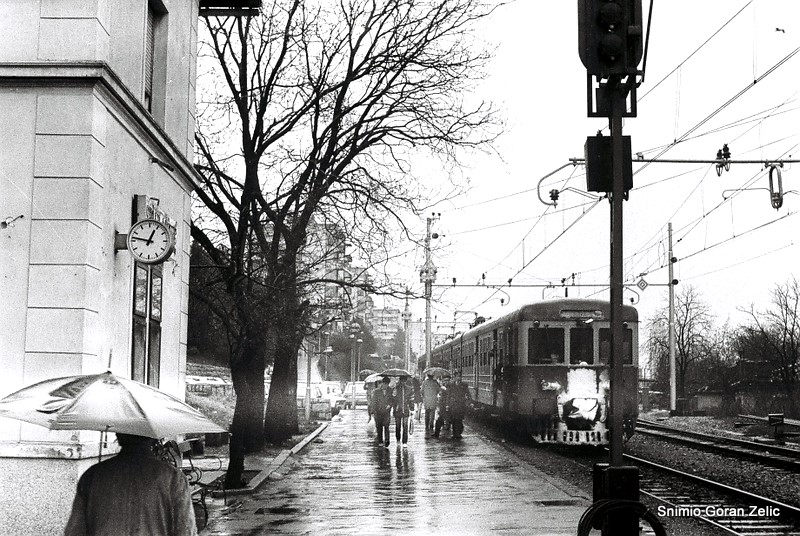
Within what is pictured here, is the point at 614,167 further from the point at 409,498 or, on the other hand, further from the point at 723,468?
the point at 723,468

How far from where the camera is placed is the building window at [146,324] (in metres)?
12.6

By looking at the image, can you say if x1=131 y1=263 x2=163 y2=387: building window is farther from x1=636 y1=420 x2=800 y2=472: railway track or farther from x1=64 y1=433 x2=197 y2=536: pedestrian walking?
x1=636 y1=420 x2=800 y2=472: railway track

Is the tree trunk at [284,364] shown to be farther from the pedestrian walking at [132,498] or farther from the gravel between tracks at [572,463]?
the pedestrian walking at [132,498]

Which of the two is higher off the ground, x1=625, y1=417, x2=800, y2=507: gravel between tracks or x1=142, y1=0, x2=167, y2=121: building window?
x1=142, y1=0, x2=167, y2=121: building window

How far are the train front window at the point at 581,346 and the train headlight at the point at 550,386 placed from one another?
64 centimetres

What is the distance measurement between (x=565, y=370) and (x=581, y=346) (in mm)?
709

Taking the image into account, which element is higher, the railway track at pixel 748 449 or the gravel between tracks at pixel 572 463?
the railway track at pixel 748 449

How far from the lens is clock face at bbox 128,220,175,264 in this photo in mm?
11391

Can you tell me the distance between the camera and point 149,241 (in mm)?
11492

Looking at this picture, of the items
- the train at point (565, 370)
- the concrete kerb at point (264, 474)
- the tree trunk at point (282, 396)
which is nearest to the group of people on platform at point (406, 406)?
the concrete kerb at point (264, 474)

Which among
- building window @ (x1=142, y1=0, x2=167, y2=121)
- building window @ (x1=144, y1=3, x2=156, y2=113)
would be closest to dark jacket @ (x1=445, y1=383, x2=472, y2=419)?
building window @ (x1=142, y1=0, x2=167, y2=121)

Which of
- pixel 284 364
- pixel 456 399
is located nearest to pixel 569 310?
pixel 456 399

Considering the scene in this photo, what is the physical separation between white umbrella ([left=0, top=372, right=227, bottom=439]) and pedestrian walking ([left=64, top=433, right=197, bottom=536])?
129 mm

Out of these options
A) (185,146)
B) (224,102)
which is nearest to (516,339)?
(224,102)
